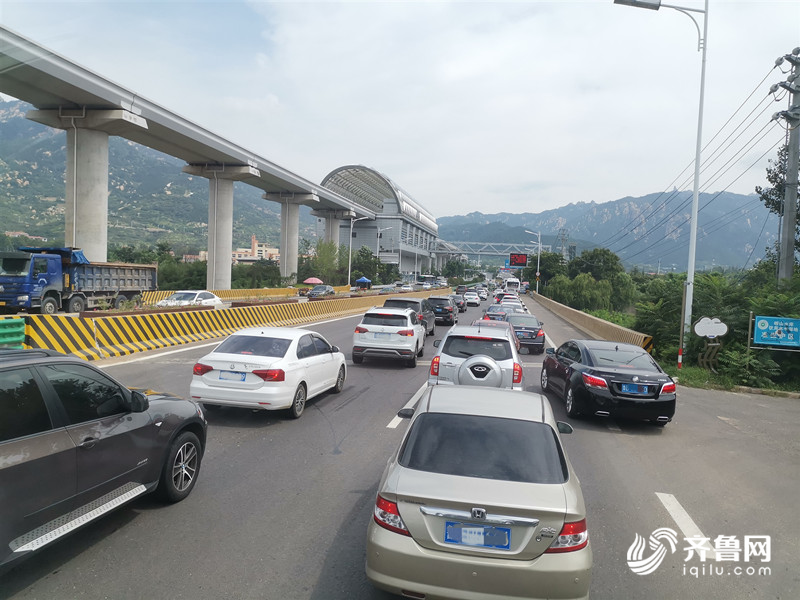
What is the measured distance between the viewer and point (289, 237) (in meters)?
75.3

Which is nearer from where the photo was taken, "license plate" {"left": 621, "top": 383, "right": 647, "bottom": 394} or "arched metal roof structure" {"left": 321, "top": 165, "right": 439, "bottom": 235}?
"license plate" {"left": 621, "top": 383, "right": 647, "bottom": 394}

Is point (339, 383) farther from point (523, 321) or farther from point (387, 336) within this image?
point (523, 321)

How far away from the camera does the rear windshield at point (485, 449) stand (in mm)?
3945

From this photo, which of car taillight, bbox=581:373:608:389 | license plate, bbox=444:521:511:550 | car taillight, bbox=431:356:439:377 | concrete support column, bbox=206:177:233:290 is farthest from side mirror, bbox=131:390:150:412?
concrete support column, bbox=206:177:233:290

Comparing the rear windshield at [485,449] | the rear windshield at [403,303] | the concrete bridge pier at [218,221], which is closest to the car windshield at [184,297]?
the rear windshield at [403,303]

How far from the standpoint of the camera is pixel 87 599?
12.7 ft

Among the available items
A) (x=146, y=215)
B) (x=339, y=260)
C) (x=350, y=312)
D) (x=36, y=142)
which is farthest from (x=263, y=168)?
(x=146, y=215)

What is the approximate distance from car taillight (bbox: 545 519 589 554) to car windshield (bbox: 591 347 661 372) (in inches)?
265

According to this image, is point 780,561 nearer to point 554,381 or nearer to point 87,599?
point 87,599

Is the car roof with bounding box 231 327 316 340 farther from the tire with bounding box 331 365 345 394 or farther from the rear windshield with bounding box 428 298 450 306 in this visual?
the rear windshield with bounding box 428 298 450 306

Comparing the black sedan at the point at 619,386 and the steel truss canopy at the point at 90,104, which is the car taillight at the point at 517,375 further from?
the steel truss canopy at the point at 90,104

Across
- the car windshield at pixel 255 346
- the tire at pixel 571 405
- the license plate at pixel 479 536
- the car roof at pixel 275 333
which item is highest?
the car roof at pixel 275 333

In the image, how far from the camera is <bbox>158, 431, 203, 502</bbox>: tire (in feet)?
17.8

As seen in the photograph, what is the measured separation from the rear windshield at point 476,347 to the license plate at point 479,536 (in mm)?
6105
